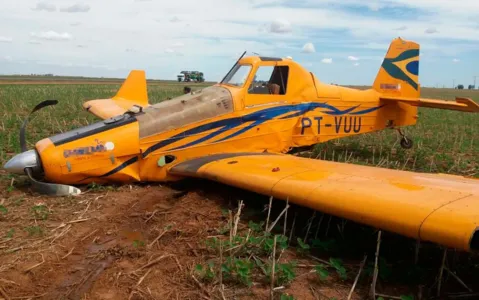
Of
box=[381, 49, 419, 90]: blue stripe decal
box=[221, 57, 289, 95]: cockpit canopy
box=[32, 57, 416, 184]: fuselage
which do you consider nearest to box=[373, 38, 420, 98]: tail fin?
box=[381, 49, 419, 90]: blue stripe decal

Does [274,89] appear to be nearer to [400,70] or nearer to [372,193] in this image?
[372,193]

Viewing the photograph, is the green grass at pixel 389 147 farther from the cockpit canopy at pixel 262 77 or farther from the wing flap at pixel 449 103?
the cockpit canopy at pixel 262 77

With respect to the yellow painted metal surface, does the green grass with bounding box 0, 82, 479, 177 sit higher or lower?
lower

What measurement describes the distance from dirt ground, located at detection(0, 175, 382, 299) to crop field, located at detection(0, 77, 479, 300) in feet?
0.04

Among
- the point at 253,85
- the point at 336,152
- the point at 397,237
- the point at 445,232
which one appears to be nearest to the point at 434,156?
the point at 336,152

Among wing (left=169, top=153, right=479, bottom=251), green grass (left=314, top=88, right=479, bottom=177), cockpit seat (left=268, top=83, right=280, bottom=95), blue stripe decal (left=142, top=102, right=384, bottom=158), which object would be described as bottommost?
green grass (left=314, top=88, right=479, bottom=177)

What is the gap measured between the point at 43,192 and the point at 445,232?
17.5 ft

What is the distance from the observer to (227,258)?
4148 mm

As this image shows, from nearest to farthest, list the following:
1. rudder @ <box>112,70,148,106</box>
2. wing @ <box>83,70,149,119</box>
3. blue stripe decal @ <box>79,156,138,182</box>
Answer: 1. blue stripe decal @ <box>79,156,138,182</box>
2. wing @ <box>83,70,149,119</box>
3. rudder @ <box>112,70,148,106</box>

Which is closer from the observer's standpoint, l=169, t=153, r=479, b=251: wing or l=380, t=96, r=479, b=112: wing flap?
l=169, t=153, r=479, b=251: wing

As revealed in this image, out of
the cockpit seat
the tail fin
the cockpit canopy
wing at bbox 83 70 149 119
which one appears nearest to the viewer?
the cockpit canopy

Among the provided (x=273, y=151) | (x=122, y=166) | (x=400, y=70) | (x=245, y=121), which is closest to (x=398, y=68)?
(x=400, y=70)

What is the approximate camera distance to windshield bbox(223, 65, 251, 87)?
7837mm

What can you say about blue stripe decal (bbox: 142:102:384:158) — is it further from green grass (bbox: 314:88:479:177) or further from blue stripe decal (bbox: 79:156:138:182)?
green grass (bbox: 314:88:479:177)
